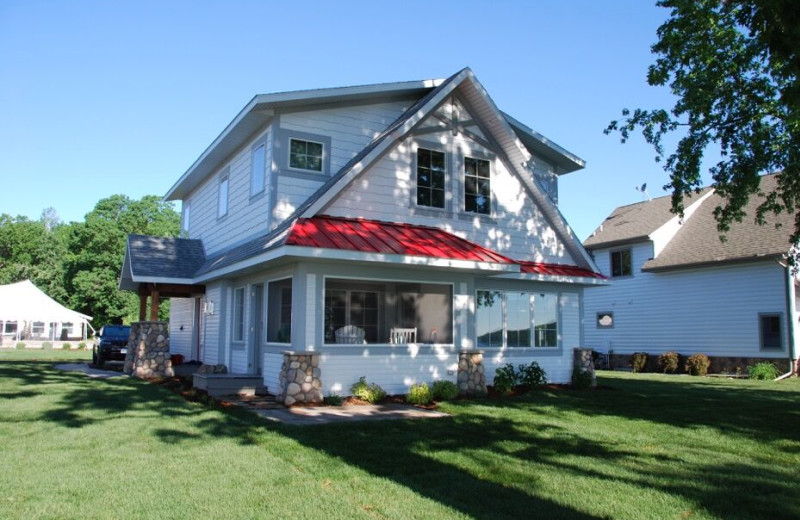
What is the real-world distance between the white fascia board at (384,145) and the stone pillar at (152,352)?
737 centimetres

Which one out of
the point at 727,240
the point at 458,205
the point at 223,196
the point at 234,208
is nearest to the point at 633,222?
the point at 727,240

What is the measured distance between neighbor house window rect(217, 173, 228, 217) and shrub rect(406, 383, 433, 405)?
782 cm

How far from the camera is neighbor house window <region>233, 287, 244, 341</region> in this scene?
1569 cm

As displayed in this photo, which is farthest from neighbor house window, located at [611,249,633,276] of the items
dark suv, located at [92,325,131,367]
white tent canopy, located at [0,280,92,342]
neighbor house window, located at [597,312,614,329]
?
white tent canopy, located at [0,280,92,342]

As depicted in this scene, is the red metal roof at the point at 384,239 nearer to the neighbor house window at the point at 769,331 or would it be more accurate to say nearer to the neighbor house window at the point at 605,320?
the neighbor house window at the point at 769,331

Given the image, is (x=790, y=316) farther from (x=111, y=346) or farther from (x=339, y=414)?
(x=111, y=346)

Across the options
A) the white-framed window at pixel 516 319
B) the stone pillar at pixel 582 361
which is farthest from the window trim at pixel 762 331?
the white-framed window at pixel 516 319

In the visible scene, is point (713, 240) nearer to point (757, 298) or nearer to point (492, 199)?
point (757, 298)

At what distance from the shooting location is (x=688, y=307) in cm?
2528

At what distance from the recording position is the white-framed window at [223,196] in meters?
17.2

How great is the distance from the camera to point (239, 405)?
11508 mm

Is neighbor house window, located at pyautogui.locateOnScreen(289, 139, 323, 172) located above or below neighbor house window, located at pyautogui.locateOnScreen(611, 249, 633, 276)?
above

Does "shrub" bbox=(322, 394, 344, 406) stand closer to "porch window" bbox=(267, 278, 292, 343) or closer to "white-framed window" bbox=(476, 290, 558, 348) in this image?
"porch window" bbox=(267, 278, 292, 343)

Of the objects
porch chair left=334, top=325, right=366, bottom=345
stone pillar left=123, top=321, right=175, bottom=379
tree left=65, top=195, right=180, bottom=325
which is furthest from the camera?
tree left=65, top=195, right=180, bottom=325
